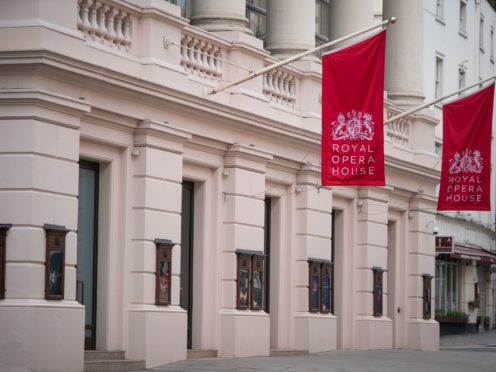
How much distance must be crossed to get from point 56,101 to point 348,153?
7.21 m

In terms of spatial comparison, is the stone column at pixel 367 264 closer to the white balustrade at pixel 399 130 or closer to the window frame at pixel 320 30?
the white balustrade at pixel 399 130

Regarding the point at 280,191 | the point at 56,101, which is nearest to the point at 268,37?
the point at 280,191

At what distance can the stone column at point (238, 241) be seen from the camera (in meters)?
29.2

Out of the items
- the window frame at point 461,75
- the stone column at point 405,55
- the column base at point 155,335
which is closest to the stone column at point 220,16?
the column base at point 155,335

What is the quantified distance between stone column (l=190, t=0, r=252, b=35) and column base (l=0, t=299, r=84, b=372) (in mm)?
8612

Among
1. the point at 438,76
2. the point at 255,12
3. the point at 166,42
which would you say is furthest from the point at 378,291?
the point at 438,76

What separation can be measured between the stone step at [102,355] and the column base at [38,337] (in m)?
1.49

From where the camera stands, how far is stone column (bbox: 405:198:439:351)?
4019 centimetres

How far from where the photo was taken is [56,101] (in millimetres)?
23141

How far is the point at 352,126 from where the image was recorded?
2834 centimetres

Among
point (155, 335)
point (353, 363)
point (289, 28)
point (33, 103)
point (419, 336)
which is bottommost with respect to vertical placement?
point (353, 363)

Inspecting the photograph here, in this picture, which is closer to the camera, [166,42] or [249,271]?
[166,42]

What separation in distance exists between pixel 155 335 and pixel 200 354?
2.63m

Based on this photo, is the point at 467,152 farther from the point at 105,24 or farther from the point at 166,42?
the point at 105,24
